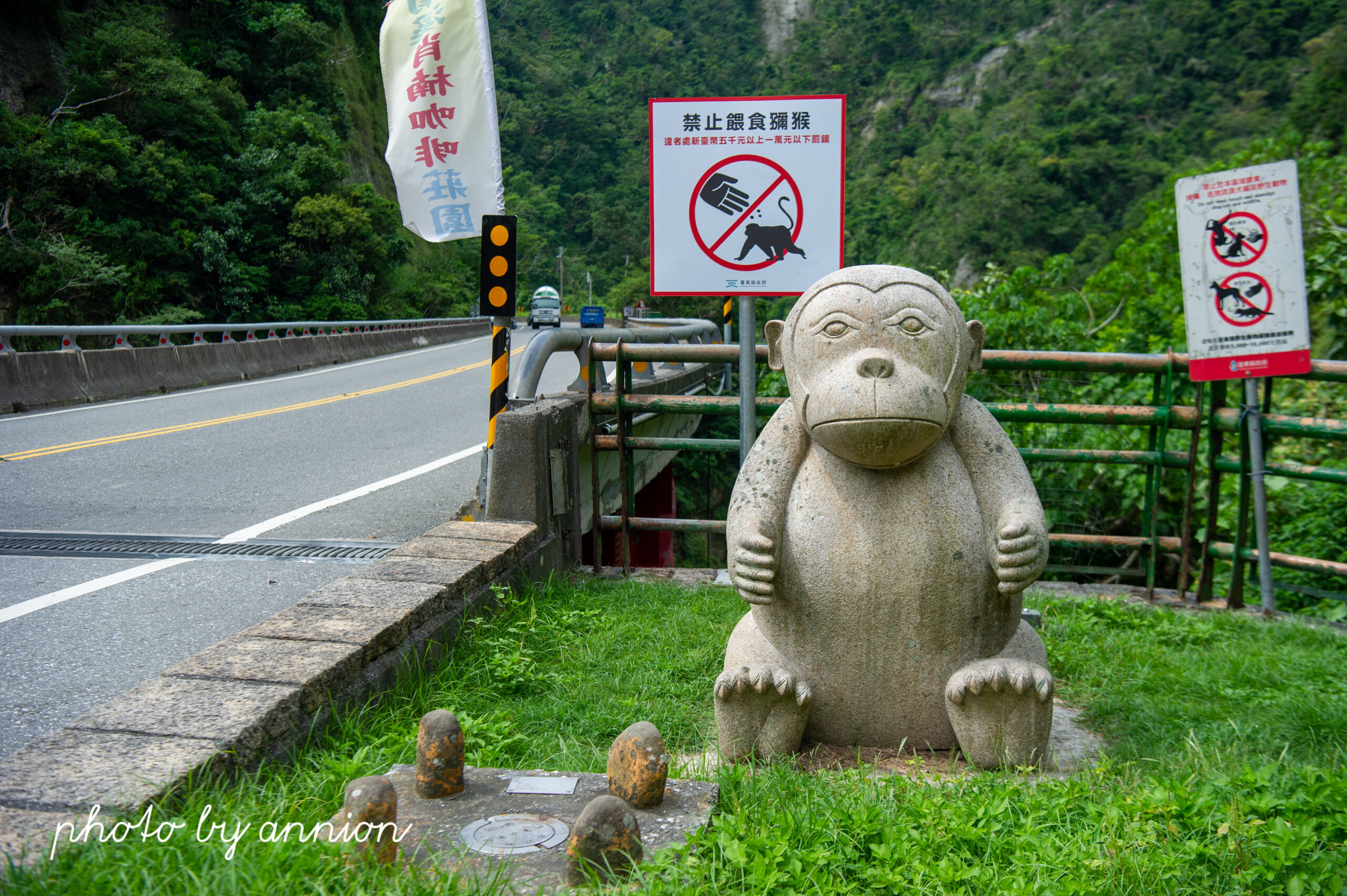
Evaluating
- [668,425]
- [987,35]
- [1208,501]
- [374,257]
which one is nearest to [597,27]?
[987,35]

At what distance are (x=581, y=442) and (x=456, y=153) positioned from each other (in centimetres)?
214

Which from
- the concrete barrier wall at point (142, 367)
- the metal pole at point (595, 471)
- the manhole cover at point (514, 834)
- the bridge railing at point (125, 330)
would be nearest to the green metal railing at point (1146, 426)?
the metal pole at point (595, 471)

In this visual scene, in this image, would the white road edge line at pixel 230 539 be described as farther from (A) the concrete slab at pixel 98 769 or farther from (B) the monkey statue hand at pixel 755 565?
(B) the monkey statue hand at pixel 755 565

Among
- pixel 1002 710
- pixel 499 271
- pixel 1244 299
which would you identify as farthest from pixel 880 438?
pixel 499 271

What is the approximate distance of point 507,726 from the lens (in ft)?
10.1

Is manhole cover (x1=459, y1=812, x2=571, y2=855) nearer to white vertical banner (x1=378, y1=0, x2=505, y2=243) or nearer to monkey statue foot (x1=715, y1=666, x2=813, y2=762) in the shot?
monkey statue foot (x1=715, y1=666, x2=813, y2=762)

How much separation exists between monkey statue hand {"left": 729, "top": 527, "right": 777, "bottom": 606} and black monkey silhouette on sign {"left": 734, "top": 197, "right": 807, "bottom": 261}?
1687 mm

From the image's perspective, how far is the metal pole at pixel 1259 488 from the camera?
477 cm

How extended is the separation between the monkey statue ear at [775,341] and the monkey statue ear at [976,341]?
96mm

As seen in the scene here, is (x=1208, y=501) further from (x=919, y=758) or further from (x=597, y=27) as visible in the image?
(x=597, y=27)

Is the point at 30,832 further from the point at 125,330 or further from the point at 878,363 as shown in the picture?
the point at 125,330

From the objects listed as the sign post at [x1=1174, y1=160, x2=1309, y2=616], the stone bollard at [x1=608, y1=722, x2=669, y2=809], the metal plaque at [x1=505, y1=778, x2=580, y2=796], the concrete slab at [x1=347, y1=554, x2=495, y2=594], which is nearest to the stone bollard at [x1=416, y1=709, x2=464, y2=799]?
the metal plaque at [x1=505, y1=778, x2=580, y2=796]

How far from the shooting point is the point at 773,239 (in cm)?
423

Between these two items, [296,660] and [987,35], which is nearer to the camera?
[296,660]
